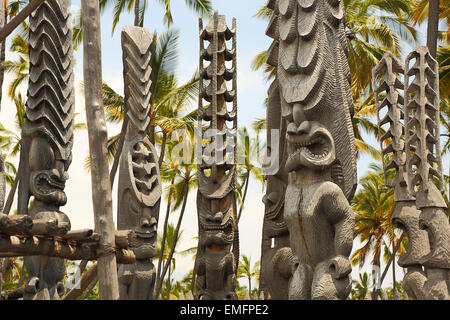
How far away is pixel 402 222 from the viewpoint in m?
9.00

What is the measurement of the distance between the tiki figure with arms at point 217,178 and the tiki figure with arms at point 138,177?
780 mm

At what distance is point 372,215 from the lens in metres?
29.2

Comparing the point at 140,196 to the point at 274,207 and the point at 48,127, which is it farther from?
the point at 274,207

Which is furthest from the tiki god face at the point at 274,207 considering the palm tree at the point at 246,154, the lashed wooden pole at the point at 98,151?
the palm tree at the point at 246,154

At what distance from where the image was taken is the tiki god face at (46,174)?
810 cm

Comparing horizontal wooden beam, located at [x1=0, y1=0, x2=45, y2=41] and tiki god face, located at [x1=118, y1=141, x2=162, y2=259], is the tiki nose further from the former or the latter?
horizontal wooden beam, located at [x1=0, y1=0, x2=45, y2=41]

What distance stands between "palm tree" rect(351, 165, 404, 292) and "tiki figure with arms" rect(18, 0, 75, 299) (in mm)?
20359

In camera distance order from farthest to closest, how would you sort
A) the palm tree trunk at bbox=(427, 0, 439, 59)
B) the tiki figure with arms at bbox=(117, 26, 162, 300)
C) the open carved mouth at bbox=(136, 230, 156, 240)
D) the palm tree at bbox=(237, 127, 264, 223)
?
the palm tree at bbox=(237, 127, 264, 223), the palm tree trunk at bbox=(427, 0, 439, 59), the open carved mouth at bbox=(136, 230, 156, 240), the tiki figure with arms at bbox=(117, 26, 162, 300)

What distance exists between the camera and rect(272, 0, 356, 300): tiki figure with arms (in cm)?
640

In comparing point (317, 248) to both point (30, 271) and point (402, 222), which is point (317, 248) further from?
point (30, 271)

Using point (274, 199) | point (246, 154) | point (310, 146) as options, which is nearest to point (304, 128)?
point (310, 146)

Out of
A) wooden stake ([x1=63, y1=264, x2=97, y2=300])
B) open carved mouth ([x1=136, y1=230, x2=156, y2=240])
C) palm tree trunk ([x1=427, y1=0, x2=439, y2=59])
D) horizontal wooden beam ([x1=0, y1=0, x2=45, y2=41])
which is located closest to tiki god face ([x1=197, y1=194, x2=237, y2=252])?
open carved mouth ([x1=136, y1=230, x2=156, y2=240])

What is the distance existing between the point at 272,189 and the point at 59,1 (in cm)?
392
